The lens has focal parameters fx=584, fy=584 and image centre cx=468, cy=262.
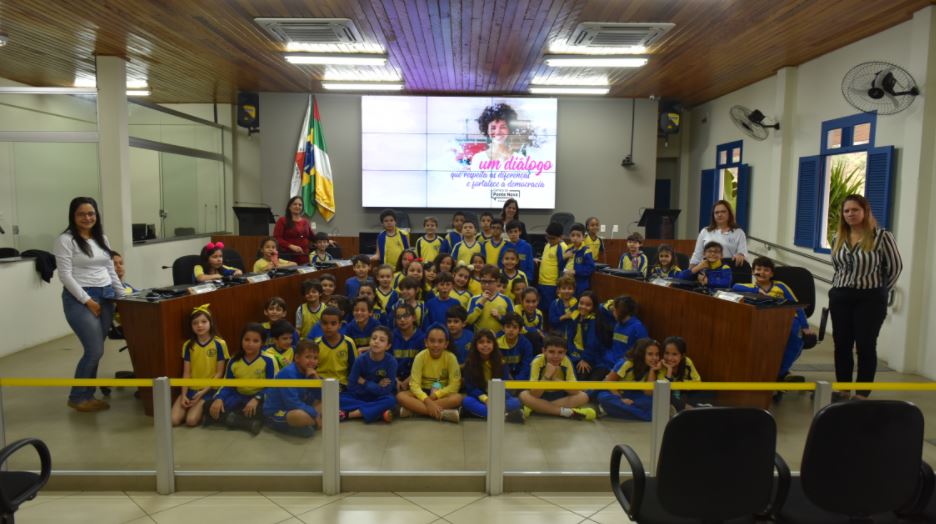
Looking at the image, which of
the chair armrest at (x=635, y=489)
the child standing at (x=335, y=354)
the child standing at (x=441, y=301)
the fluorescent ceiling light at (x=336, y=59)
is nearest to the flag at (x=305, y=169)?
the fluorescent ceiling light at (x=336, y=59)

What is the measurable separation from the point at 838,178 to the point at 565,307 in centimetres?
411

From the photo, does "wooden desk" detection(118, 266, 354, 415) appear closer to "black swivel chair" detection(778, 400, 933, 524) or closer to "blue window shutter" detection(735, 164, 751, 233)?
"black swivel chair" detection(778, 400, 933, 524)

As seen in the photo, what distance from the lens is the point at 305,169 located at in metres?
10.0

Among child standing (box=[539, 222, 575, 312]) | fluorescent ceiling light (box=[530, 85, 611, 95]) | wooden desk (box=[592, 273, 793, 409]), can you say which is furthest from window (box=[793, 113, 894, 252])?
child standing (box=[539, 222, 575, 312])

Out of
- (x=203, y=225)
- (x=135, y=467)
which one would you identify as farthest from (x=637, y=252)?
(x=203, y=225)

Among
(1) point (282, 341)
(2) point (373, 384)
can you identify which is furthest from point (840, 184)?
(1) point (282, 341)

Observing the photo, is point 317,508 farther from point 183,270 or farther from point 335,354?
point 183,270

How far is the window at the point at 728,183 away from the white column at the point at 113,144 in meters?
9.06

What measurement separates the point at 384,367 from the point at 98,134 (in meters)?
5.62

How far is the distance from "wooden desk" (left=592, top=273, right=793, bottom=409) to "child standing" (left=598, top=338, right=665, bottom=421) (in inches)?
16.8

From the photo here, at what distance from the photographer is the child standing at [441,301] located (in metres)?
5.30

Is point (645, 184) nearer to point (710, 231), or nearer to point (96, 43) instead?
point (710, 231)

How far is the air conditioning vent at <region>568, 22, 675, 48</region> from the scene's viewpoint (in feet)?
20.2

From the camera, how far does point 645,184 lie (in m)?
10.7
